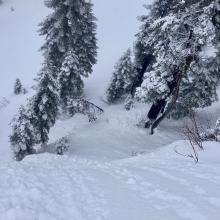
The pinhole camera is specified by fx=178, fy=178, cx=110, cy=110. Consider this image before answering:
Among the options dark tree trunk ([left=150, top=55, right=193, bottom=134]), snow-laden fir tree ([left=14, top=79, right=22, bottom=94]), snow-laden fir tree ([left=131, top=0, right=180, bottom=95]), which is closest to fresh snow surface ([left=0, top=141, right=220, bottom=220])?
dark tree trunk ([left=150, top=55, right=193, bottom=134])

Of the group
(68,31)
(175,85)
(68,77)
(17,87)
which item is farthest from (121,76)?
(17,87)

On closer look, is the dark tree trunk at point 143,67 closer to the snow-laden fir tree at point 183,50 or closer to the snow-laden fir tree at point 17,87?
the snow-laden fir tree at point 183,50

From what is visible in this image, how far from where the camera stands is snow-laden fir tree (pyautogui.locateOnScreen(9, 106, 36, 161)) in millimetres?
8180

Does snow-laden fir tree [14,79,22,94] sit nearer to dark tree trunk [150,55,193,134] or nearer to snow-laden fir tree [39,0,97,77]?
snow-laden fir tree [39,0,97,77]

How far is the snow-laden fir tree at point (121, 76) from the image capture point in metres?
14.8

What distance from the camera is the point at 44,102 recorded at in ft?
28.1

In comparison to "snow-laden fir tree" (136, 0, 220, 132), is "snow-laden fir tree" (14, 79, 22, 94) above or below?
below

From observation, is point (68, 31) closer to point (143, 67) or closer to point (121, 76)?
point (121, 76)

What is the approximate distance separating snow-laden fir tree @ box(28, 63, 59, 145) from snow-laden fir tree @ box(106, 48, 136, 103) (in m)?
7.20

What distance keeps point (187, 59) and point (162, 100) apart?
2.67 m

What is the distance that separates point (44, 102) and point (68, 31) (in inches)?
315

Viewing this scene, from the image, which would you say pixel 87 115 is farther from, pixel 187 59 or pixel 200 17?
pixel 200 17

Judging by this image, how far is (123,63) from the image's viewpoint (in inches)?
580

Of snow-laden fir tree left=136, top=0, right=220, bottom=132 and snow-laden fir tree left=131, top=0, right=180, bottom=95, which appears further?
snow-laden fir tree left=131, top=0, right=180, bottom=95
